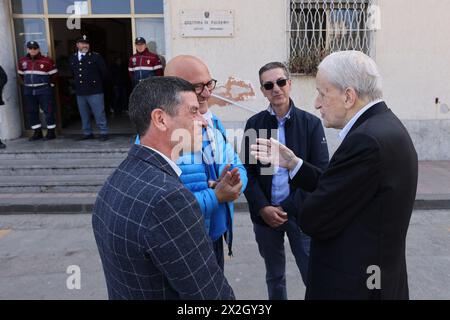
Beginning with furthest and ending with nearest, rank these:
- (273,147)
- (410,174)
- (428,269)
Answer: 1. (428,269)
2. (273,147)
3. (410,174)

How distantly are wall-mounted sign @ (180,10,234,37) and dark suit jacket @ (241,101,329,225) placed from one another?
14.2 feet

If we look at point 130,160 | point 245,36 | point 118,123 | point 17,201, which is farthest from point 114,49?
point 130,160

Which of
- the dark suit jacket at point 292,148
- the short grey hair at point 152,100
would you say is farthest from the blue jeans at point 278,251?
the short grey hair at point 152,100

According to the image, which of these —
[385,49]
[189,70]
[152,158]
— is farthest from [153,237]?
[385,49]

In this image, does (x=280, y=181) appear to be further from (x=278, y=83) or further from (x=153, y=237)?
(x=153, y=237)

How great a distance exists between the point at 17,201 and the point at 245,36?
4.34 metres

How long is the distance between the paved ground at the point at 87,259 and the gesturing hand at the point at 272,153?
1484 mm

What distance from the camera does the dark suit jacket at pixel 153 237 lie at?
1.10 metres

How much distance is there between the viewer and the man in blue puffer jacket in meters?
1.73

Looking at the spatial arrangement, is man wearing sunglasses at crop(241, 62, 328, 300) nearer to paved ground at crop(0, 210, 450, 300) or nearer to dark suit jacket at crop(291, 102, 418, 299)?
paved ground at crop(0, 210, 450, 300)

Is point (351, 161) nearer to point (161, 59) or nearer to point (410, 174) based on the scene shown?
point (410, 174)

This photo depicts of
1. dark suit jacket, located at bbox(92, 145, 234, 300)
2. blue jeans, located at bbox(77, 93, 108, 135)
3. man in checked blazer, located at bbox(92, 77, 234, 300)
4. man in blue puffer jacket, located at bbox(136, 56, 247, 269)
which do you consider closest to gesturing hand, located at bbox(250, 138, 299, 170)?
man in blue puffer jacket, located at bbox(136, 56, 247, 269)

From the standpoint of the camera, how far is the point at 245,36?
6.56 meters

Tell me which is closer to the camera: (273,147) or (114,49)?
(273,147)
